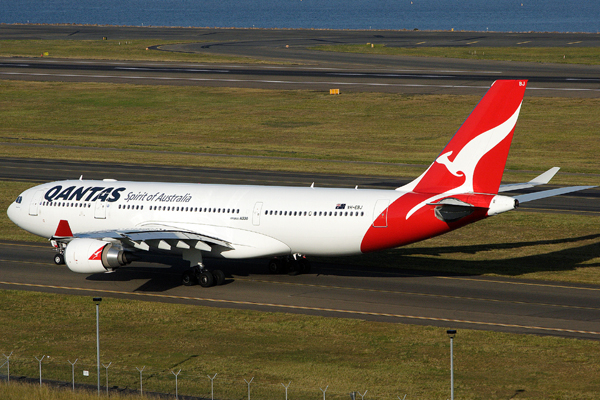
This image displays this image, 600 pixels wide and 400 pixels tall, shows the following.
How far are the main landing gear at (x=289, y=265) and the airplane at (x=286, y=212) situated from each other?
2.2 inches

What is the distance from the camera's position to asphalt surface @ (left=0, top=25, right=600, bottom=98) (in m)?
115

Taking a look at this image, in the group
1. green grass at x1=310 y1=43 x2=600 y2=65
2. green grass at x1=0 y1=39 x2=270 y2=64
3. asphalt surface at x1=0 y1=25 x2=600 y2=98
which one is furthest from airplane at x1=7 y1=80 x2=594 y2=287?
green grass at x1=310 y1=43 x2=600 y2=65

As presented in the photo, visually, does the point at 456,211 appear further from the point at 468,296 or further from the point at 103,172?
the point at 103,172

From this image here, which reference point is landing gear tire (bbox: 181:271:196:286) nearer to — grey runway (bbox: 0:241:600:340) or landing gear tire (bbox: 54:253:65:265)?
grey runway (bbox: 0:241:600:340)

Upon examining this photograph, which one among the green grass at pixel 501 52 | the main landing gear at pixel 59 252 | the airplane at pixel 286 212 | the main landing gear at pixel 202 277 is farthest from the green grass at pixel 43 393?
the green grass at pixel 501 52

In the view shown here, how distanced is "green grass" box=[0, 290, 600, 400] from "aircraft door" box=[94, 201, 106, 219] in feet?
23.9

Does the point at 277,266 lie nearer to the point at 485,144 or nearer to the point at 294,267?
the point at 294,267

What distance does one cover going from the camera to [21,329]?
1363 inches

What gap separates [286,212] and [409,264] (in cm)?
1018

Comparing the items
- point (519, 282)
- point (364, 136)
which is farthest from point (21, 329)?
point (364, 136)

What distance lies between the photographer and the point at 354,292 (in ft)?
132

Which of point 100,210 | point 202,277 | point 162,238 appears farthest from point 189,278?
point 100,210

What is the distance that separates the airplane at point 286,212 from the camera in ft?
122

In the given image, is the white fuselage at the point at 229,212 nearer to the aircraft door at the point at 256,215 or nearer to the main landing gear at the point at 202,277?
the aircraft door at the point at 256,215
